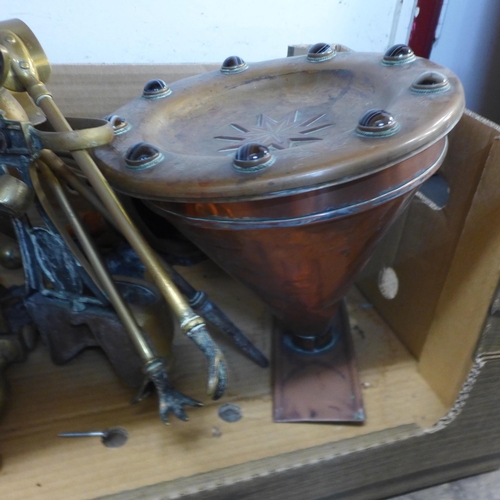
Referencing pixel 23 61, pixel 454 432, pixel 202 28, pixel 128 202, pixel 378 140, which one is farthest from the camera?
pixel 202 28

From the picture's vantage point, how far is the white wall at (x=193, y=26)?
911 mm

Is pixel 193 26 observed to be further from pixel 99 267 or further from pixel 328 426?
pixel 328 426

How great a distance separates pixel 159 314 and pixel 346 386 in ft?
0.96

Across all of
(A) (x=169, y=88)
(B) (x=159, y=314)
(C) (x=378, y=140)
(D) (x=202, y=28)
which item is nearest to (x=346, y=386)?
(B) (x=159, y=314)

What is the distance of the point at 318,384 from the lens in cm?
68

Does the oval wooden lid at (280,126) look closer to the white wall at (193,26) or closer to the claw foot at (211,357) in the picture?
the claw foot at (211,357)

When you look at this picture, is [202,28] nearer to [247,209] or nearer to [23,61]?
[23,61]

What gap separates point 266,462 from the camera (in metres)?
0.59

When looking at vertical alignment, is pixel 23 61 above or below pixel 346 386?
above

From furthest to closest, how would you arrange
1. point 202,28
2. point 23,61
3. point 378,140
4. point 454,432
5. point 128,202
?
1. point 202,28
2. point 128,202
3. point 454,432
4. point 23,61
5. point 378,140

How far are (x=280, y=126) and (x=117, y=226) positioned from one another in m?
0.23

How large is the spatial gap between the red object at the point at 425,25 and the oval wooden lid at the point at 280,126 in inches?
32.6


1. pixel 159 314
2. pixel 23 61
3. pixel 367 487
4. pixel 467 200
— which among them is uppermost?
pixel 23 61

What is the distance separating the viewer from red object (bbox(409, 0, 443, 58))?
132cm
